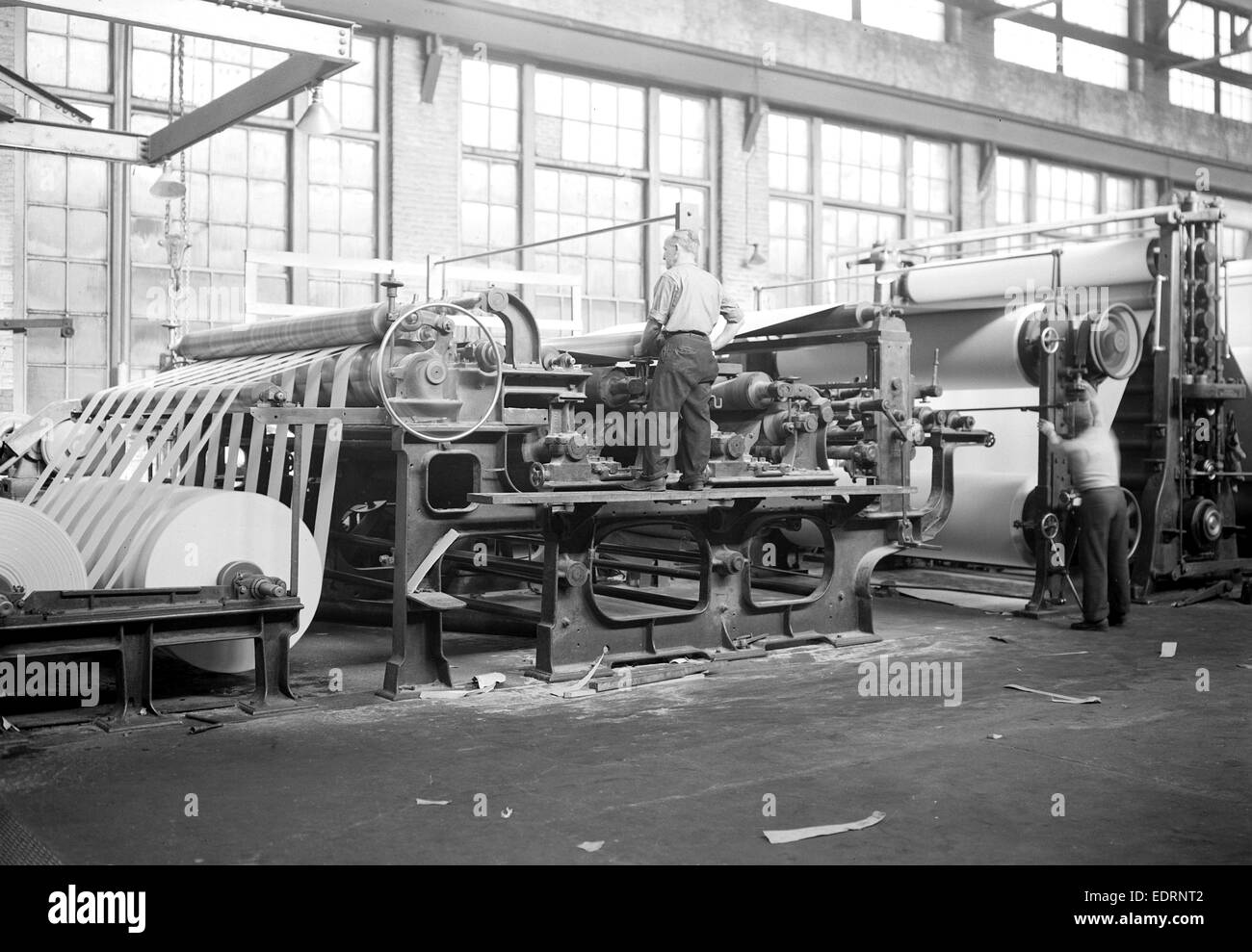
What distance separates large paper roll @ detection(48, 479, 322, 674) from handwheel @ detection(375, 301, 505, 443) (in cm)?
73

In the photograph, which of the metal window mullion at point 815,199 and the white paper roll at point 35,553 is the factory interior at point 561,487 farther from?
the metal window mullion at point 815,199

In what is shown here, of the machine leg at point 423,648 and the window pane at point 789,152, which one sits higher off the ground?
the window pane at point 789,152

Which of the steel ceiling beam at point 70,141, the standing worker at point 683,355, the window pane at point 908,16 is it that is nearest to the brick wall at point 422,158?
the steel ceiling beam at point 70,141

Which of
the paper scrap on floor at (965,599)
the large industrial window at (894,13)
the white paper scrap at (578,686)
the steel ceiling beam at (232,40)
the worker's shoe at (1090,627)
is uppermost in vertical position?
the large industrial window at (894,13)

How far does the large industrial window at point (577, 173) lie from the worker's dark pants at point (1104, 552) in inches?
277

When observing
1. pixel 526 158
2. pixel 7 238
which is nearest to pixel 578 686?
pixel 7 238

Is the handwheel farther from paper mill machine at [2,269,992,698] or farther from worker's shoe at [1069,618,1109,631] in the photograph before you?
worker's shoe at [1069,618,1109,631]

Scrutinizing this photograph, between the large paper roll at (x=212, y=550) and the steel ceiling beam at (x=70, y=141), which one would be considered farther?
the steel ceiling beam at (x=70, y=141)

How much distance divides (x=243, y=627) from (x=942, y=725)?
3.29 meters

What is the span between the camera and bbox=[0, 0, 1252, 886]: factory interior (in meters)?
4.86

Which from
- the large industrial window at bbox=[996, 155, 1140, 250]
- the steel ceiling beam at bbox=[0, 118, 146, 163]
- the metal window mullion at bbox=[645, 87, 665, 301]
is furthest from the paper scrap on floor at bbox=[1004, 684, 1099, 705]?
the large industrial window at bbox=[996, 155, 1140, 250]

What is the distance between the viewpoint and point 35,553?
6059mm

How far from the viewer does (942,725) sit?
5984 mm

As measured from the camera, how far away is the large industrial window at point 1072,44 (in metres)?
19.7
